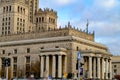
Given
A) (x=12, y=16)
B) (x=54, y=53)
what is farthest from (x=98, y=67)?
(x=12, y=16)

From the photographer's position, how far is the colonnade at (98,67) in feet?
393

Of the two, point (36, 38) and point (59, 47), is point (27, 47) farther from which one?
point (59, 47)

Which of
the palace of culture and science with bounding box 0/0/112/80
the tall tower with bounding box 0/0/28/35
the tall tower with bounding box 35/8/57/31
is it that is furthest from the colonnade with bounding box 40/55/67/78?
the tall tower with bounding box 35/8/57/31

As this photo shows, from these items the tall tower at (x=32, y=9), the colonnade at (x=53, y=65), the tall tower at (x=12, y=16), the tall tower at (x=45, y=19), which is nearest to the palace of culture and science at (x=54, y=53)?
the colonnade at (x=53, y=65)

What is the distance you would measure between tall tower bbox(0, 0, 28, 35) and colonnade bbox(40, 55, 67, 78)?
42.2 m

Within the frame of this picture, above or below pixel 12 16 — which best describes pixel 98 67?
below

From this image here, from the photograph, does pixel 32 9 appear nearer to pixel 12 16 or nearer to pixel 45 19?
pixel 45 19

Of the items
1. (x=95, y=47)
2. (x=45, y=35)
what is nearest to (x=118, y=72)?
(x=95, y=47)

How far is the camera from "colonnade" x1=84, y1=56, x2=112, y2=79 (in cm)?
11981

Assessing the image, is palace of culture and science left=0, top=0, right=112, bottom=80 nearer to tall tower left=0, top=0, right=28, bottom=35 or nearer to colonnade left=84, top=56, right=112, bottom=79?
colonnade left=84, top=56, right=112, bottom=79

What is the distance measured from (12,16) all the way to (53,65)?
166 ft

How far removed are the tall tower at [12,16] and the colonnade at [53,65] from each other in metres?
42.2

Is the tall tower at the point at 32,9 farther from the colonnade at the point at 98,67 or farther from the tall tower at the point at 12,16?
the colonnade at the point at 98,67

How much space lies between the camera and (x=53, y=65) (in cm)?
11719
